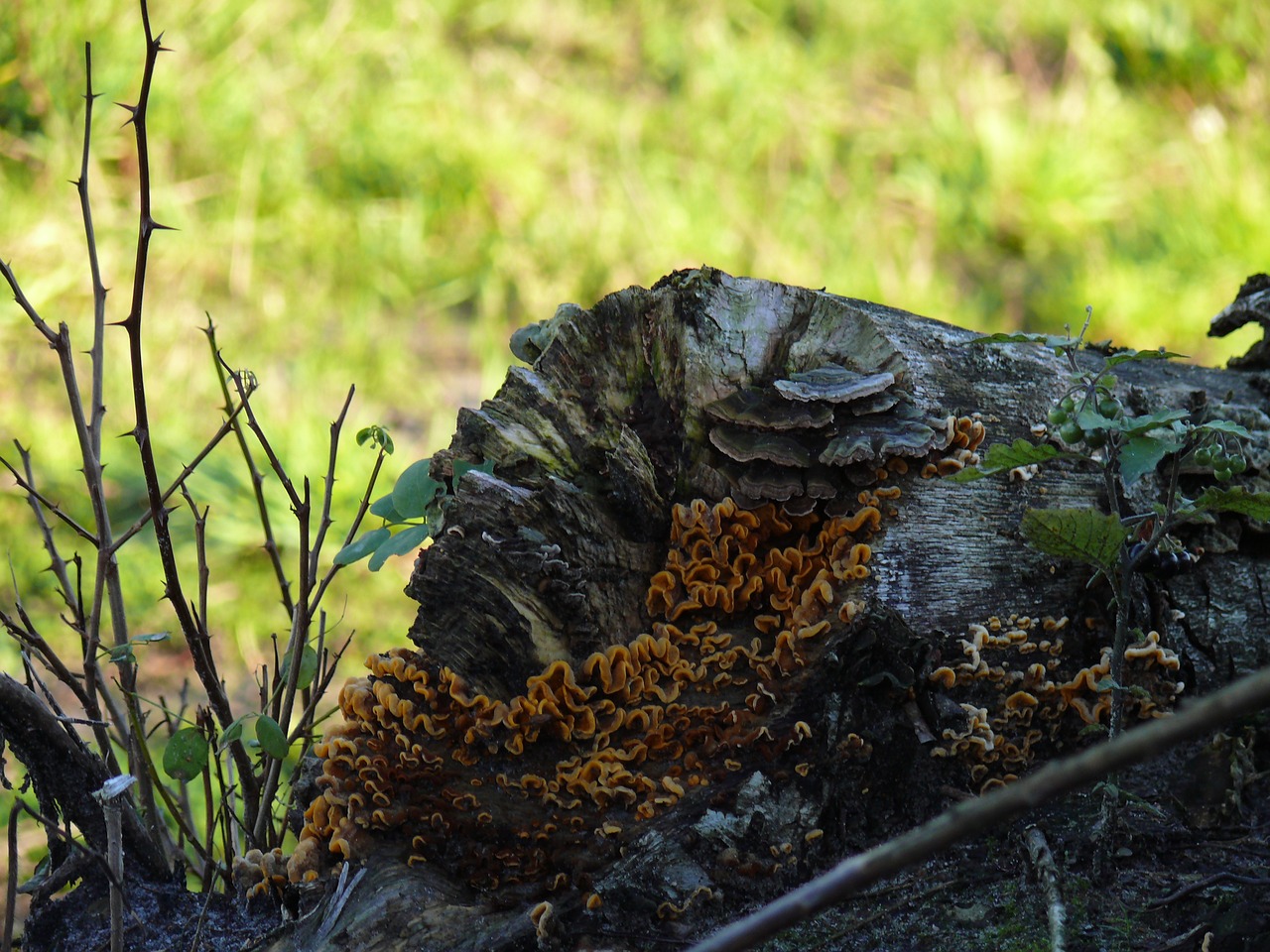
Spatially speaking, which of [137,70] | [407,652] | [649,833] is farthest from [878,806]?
[137,70]

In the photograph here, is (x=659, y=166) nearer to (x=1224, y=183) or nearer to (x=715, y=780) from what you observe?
(x=1224, y=183)

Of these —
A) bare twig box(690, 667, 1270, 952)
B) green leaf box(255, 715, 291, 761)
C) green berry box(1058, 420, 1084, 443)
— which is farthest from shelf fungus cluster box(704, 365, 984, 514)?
bare twig box(690, 667, 1270, 952)

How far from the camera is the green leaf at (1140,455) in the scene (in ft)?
5.41

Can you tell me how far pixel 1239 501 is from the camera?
1.67 metres

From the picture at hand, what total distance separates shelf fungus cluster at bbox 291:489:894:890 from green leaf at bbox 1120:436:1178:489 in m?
0.50

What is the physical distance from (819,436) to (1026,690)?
2.04 ft

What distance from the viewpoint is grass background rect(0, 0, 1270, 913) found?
16.9 ft

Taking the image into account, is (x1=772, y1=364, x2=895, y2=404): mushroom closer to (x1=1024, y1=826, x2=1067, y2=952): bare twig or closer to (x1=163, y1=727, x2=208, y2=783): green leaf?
(x1=1024, y1=826, x2=1067, y2=952): bare twig

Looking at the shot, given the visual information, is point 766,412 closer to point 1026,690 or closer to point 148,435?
point 1026,690

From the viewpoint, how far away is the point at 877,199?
20.0 feet

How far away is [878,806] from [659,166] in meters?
4.63

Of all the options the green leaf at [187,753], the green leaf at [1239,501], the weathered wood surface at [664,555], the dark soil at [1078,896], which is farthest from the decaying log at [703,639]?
the green leaf at [1239,501]

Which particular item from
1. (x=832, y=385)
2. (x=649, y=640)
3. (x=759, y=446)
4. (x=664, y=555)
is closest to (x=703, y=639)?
(x=649, y=640)

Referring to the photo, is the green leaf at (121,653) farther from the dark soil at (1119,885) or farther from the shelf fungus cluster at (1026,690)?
the shelf fungus cluster at (1026,690)
